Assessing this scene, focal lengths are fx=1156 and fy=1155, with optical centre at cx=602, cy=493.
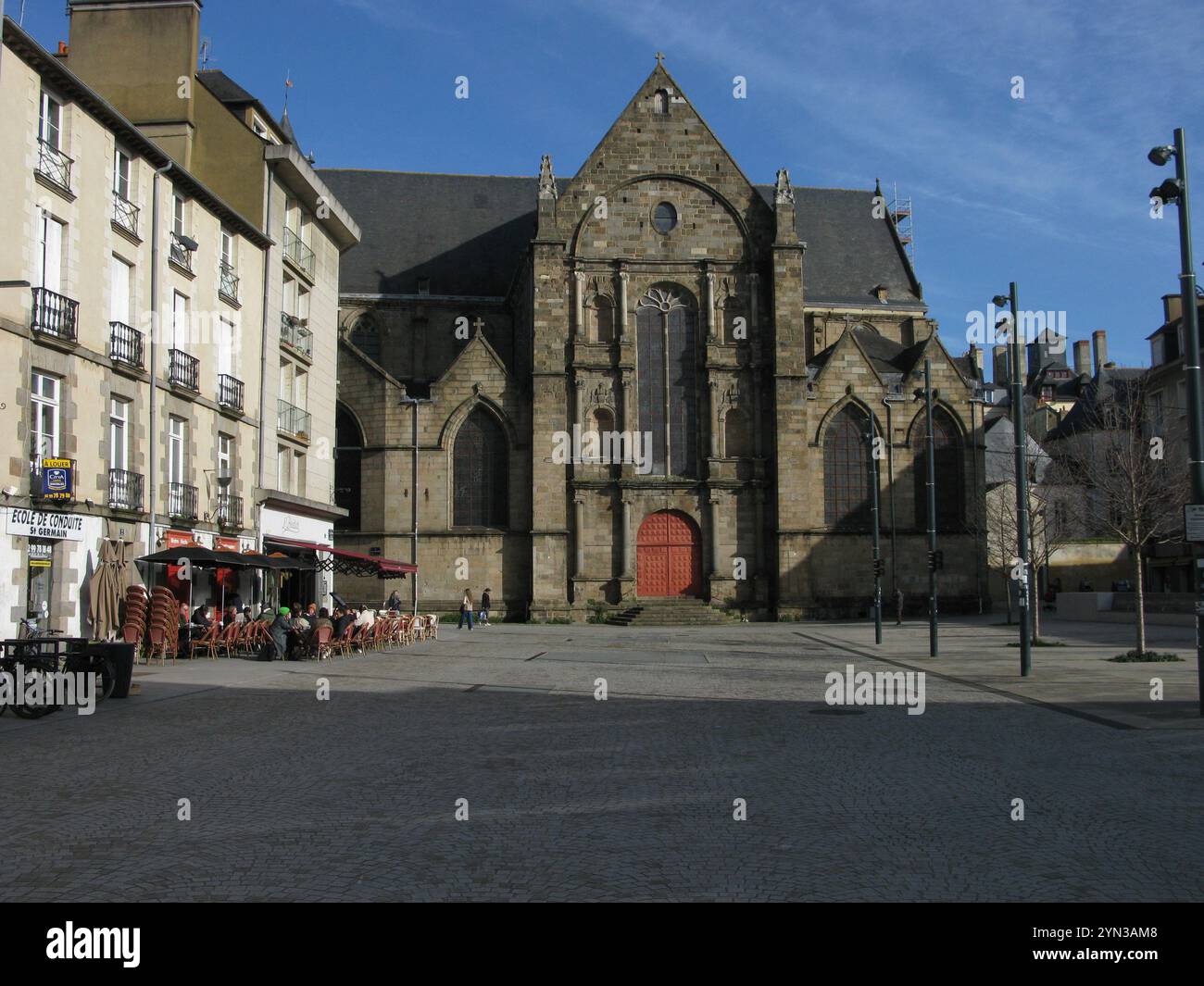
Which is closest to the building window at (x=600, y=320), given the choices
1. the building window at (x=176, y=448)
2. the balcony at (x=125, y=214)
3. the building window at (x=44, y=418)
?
the building window at (x=176, y=448)

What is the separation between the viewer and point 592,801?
868 cm

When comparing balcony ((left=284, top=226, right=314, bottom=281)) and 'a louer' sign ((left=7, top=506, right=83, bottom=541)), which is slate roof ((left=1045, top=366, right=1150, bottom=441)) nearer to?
balcony ((left=284, top=226, right=314, bottom=281))

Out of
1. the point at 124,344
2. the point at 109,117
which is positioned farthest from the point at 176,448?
the point at 109,117

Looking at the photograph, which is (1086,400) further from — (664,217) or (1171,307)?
(664,217)

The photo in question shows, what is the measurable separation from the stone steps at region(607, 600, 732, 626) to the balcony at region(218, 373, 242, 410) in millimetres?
18844

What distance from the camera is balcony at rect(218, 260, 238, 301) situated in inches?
1173

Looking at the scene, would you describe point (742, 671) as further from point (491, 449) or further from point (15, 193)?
point (491, 449)

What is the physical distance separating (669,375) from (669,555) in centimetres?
738

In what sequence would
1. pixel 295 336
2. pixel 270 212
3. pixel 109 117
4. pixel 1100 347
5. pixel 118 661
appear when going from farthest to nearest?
pixel 1100 347
pixel 295 336
pixel 270 212
pixel 109 117
pixel 118 661

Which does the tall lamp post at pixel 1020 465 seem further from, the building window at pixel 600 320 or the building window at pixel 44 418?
the building window at pixel 600 320

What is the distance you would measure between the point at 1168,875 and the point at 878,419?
4331 centimetres

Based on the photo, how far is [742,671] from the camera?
2189 cm
